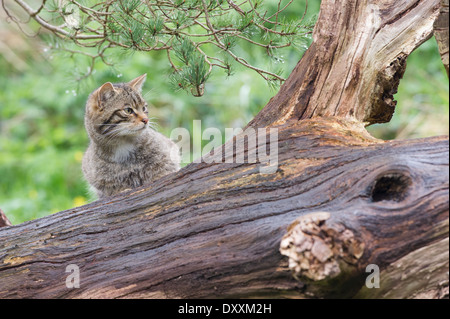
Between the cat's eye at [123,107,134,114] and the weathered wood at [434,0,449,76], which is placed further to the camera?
the cat's eye at [123,107,134,114]

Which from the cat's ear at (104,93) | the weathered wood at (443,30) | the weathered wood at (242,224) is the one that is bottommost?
the weathered wood at (242,224)

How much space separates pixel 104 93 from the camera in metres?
2.62

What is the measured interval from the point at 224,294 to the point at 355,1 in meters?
1.24

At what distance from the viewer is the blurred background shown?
4.24m

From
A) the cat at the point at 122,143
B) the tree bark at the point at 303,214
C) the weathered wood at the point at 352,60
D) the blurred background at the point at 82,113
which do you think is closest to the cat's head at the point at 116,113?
the cat at the point at 122,143

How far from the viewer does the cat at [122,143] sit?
260cm

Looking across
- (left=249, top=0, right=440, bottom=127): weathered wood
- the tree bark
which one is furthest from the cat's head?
(left=249, top=0, right=440, bottom=127): weathered wood

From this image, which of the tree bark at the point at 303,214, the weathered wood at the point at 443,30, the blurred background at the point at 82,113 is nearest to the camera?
the tree bark at the point at 303,214

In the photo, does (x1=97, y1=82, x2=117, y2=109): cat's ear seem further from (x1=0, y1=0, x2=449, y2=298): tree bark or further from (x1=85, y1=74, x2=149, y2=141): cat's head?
(x1=0, y1=0, x2=449, y2=298): tree bark

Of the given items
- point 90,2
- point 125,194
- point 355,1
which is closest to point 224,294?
point 125,194

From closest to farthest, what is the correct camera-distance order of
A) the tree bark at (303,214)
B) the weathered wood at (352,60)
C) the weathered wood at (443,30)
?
the tree bark at (303,214) < the weathered wood at (443,30) < the weathered wood at (352,60)

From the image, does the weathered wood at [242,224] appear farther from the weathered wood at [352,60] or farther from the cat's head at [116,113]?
the cat's head at [116,113]

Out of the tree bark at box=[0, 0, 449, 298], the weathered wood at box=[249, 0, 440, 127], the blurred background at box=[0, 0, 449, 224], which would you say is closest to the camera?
the tree bark at box=[0, 0, 449, 298]

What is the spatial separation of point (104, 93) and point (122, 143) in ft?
0.86
